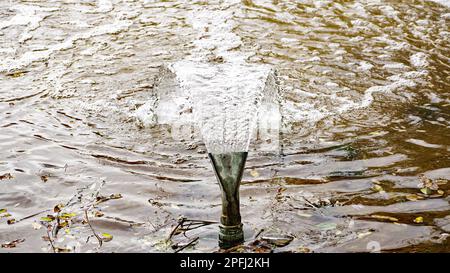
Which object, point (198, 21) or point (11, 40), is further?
point (198, 21)

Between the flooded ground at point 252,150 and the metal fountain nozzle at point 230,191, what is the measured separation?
0.09m

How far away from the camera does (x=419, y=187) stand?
3.99 m

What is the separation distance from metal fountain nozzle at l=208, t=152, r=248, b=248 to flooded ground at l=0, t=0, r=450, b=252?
0.09 meters

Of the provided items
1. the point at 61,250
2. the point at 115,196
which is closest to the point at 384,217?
the point at 115,196

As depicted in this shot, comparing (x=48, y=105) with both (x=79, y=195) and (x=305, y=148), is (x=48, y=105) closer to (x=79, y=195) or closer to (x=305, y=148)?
(x=79, y=195)

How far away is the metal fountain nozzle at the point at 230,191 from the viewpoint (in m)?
3.09

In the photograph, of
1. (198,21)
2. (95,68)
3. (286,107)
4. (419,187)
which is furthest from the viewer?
(198,21)

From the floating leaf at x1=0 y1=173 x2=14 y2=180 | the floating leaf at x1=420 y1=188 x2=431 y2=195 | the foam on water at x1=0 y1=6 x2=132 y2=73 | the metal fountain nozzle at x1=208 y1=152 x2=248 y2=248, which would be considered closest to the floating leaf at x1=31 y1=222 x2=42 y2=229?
the floating leaf at x1=0 y1=173 x2=14 y2=180

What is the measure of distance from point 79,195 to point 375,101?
11.1ft

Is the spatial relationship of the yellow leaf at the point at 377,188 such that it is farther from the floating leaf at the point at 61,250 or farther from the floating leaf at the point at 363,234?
the floating leaf at the point at 61,250

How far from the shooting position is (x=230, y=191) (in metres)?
3.17

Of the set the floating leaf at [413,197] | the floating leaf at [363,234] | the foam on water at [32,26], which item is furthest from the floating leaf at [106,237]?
the foam on water at [32,26]

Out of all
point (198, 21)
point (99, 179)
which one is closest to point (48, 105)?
point (99, 179)

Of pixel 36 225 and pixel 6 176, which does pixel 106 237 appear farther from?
pixel 6 176
